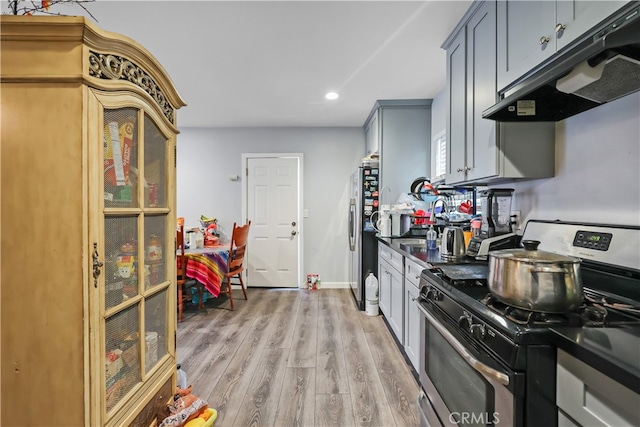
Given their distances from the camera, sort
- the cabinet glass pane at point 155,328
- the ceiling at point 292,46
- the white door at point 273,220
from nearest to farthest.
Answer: the cabinet glass pane at point 155,328 → the ceiling at point 292,46 → the white door at point 273,220

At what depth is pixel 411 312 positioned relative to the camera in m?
2.14

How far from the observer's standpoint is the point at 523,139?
159 centimetres

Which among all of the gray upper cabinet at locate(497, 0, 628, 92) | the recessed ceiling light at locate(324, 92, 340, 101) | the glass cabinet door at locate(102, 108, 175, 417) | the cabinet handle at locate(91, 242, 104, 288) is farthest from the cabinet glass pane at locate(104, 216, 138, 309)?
the recessed ceiling light at locate(324, 92, 340, 101)

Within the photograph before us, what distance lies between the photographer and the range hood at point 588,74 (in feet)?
2.74

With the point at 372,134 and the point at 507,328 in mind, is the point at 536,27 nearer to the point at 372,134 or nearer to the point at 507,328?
the point at 507,328

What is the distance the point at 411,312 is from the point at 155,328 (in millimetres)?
1639

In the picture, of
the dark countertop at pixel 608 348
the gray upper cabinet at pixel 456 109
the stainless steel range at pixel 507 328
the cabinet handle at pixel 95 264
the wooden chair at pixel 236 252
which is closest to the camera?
the dark countertop at pixel 608 348

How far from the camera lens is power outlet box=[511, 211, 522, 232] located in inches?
71.7

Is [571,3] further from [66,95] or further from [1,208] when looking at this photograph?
[1,208]

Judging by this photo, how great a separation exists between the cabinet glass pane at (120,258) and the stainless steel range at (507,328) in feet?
Answer: 4.24

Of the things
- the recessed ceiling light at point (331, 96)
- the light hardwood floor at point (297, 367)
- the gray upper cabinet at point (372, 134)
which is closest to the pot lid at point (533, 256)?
the light hardwood floor at point (297, 367)

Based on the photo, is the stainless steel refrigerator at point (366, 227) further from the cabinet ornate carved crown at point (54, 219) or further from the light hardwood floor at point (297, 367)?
the cabinet ornate carved crown at point (54, 219)

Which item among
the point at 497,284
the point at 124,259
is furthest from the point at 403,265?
the point at 124,259

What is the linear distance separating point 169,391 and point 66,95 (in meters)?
1.38
